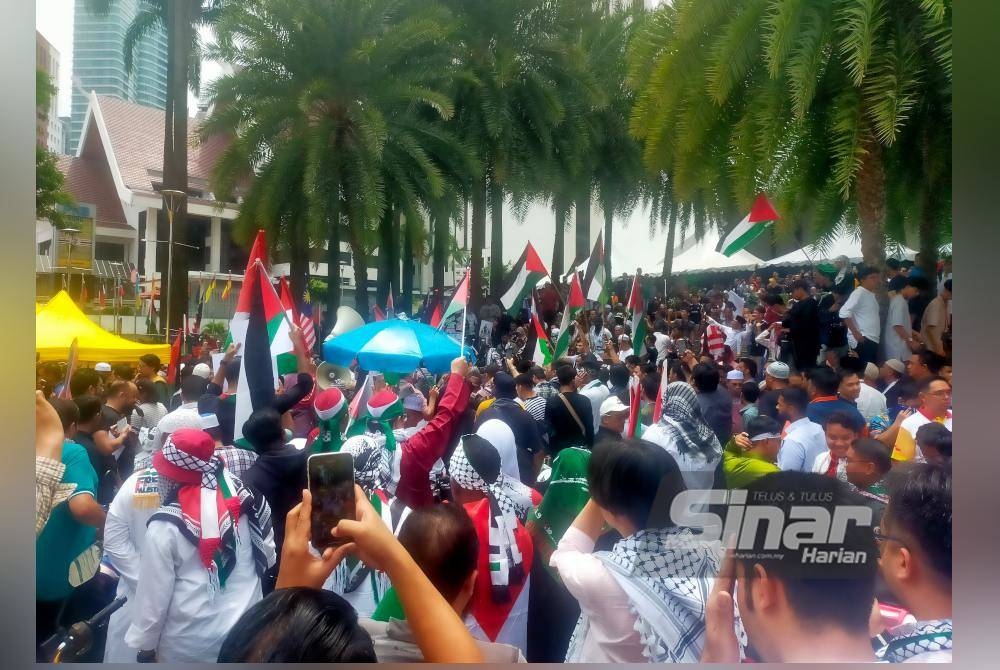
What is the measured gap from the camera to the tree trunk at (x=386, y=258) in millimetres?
4465

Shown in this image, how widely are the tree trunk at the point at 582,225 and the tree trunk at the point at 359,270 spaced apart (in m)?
1.14

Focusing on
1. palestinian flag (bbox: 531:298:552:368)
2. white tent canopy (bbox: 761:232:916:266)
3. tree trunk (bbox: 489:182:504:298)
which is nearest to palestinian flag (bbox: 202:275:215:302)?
tree trunk (bbox: 489:182:504:298)

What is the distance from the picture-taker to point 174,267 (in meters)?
4.37

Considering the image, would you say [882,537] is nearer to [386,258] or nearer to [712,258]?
[712,258]

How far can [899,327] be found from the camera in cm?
412

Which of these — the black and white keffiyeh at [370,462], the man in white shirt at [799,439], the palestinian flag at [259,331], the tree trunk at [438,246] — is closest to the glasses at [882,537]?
the man in white shirt at [799,439]

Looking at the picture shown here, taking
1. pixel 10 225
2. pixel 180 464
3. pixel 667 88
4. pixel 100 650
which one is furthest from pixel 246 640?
pixel 667 88

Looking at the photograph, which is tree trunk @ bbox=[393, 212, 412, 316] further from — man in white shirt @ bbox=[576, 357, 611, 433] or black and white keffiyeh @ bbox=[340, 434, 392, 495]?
man in white shirt @ bbox=[576, 357, 611, 433]

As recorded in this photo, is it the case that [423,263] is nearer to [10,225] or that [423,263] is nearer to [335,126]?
[335,126]

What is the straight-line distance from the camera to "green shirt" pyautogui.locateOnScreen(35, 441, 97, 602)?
12.4ft

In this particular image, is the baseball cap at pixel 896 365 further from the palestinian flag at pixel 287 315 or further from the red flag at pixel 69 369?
the red flag at pixel 69 369

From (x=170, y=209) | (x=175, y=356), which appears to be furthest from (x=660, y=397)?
(x=170, y=209)

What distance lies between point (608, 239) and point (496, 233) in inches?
24.0

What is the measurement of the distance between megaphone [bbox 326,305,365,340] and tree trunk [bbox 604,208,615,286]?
135 cm
